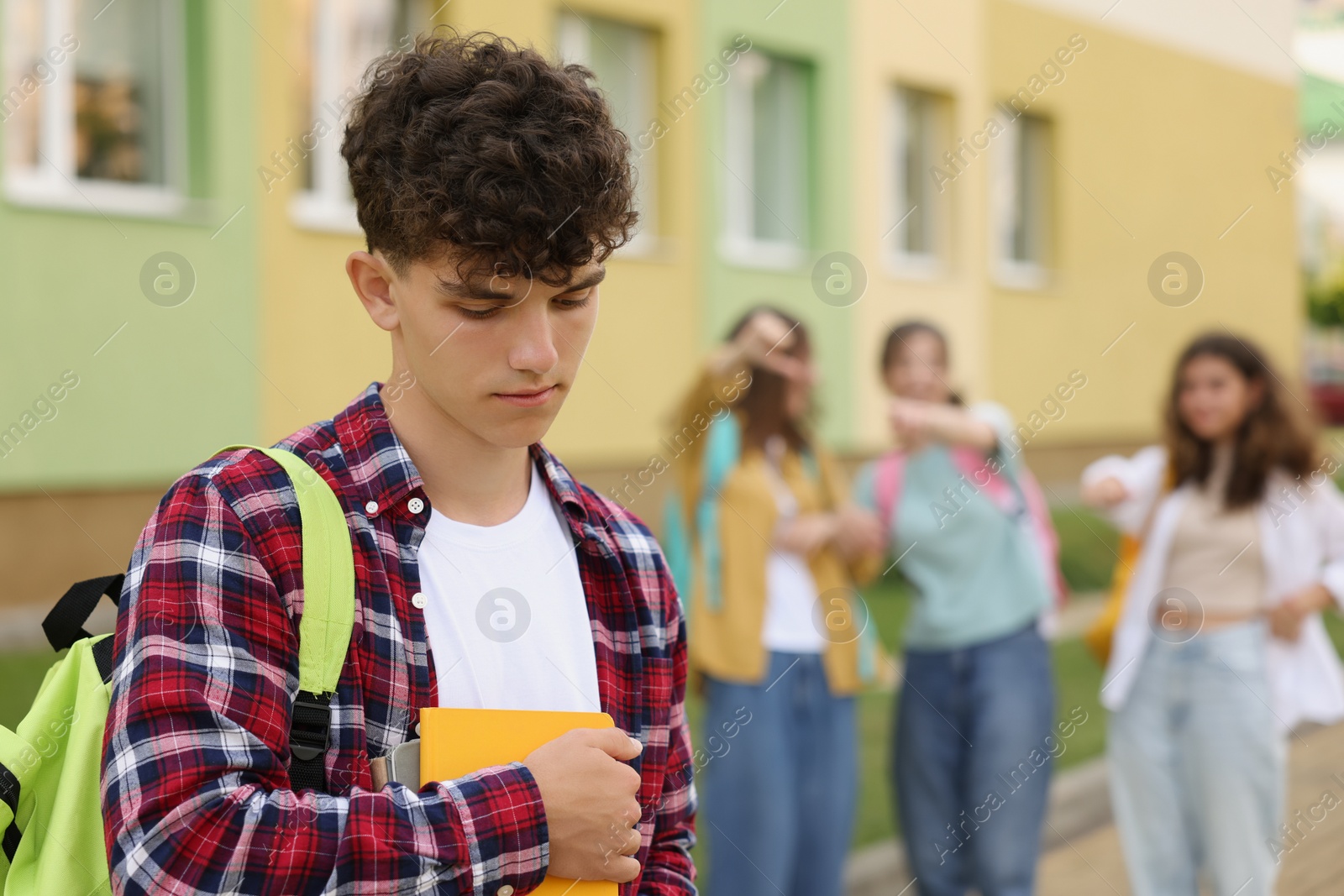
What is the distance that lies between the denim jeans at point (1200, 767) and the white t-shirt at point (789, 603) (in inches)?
42.2

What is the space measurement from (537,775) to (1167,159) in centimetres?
1730

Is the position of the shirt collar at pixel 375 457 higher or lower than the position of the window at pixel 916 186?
lower

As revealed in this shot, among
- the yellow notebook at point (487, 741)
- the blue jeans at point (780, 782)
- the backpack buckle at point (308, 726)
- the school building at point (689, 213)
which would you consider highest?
the school building at point (689, 213)

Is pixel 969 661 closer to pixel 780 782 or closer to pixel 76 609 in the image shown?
pixel 780 782

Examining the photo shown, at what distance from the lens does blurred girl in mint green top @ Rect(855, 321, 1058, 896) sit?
15.3 ft

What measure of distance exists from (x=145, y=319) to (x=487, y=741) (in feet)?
23.4

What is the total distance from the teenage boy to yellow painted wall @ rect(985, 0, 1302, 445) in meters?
13.8

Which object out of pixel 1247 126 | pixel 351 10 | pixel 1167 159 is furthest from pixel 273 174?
pixel 1247 126

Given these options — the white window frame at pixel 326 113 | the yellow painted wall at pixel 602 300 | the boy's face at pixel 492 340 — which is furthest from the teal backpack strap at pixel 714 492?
the white window frame at pixel 326 113

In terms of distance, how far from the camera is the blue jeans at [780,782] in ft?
14.7

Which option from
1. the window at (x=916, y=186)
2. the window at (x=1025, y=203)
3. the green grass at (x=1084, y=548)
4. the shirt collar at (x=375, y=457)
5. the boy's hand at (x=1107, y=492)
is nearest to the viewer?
the shirt collar at (x=375, y=457)

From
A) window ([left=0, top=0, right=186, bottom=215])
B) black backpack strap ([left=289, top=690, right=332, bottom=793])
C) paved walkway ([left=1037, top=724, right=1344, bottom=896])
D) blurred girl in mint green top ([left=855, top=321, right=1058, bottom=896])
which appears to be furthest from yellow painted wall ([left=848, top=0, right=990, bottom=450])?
black backpack strap ([left=289, top=690, right=332, bottom=793])

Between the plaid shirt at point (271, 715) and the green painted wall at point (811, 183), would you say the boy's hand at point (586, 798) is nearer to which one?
the plaid shirt at point (271, 715)

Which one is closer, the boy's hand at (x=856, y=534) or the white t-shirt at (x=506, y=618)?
the white t-shirt at (x=506, y=618)
